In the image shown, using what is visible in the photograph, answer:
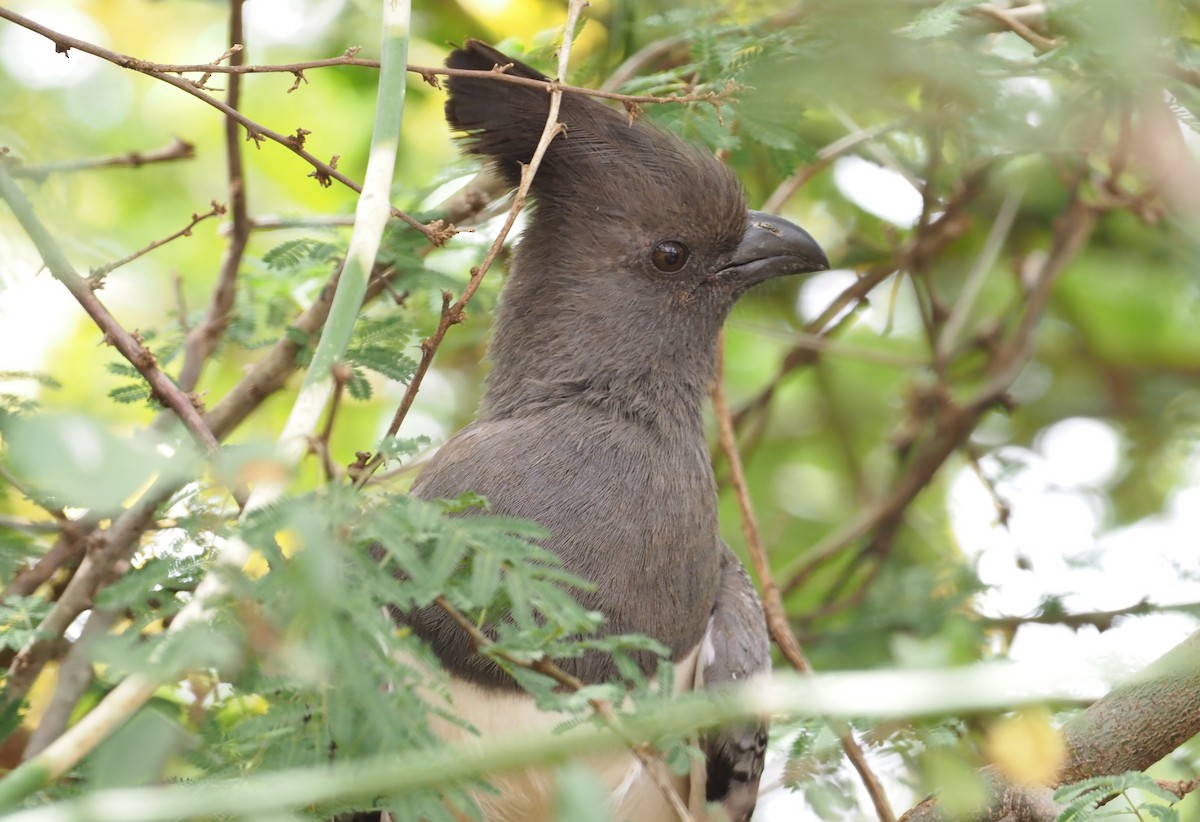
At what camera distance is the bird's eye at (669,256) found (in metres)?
5.03

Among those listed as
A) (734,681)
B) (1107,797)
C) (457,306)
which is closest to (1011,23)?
(457,306)

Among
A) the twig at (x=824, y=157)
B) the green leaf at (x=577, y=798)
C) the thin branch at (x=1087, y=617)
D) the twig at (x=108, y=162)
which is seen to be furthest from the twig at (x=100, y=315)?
the thin branch at (x=1087, y=617)

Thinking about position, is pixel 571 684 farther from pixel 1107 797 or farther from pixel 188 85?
pixel 188 85

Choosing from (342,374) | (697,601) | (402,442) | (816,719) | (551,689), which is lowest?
(816,719)

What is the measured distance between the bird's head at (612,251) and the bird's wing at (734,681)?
87 cm

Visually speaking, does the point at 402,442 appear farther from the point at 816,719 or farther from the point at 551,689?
the point at 816,719

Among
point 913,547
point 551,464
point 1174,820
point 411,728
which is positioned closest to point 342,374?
point 411,728

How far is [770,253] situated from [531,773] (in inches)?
85.9

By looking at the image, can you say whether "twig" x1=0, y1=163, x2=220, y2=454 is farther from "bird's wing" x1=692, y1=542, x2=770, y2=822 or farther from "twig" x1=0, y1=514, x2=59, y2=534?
"bird's wing" x1=692, y1=542, x2=770, y2=822

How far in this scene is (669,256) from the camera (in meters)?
5.04

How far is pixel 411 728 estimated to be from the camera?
242 centimetres

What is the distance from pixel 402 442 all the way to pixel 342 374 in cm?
40

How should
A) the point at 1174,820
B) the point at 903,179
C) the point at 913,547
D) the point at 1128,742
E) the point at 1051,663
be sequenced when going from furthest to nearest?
the point at 913,547, the point at 903,179, the point at 1128,742, the point at 1174,820, the point at 1051,663

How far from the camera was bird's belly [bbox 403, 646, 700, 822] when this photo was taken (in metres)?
3.86
